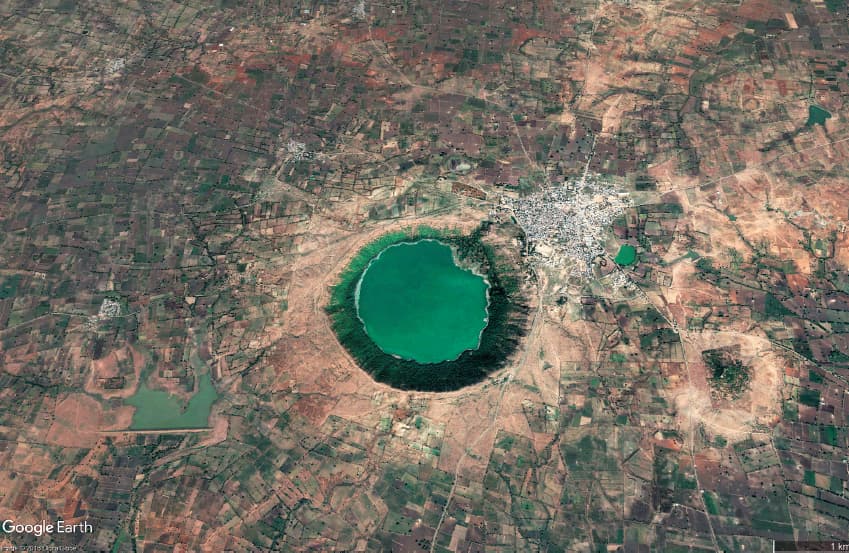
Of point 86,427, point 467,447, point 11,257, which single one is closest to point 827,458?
point 467,447

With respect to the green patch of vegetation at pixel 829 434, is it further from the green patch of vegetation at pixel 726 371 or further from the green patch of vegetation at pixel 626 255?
the green patch of vegetation at pixel 626 255

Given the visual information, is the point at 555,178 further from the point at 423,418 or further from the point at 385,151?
the point at 423,418

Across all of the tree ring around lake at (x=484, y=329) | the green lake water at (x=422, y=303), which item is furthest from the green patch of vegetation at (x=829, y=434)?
the green lake water at (x=422, y=303)

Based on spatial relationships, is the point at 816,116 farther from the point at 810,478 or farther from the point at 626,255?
the point at 810,478

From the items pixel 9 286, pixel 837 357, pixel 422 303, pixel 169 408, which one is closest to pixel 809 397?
pixel 837 357

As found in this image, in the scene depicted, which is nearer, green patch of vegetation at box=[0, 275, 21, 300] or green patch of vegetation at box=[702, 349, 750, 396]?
green patch of vegetation at box=[702, 349, 750, 396]

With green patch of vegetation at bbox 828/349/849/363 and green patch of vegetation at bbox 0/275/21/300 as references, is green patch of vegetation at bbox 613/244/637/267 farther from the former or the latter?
green patch of vegetation at bbox 0/275/21/300

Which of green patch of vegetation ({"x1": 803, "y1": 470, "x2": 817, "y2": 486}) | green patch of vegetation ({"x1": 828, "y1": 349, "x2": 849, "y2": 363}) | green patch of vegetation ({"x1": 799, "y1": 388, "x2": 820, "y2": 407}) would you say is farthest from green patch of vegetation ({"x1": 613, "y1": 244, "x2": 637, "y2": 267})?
green patch of vegetation ({"x1": 803, "y1": 470, "x2": 817, "y2": 486})
